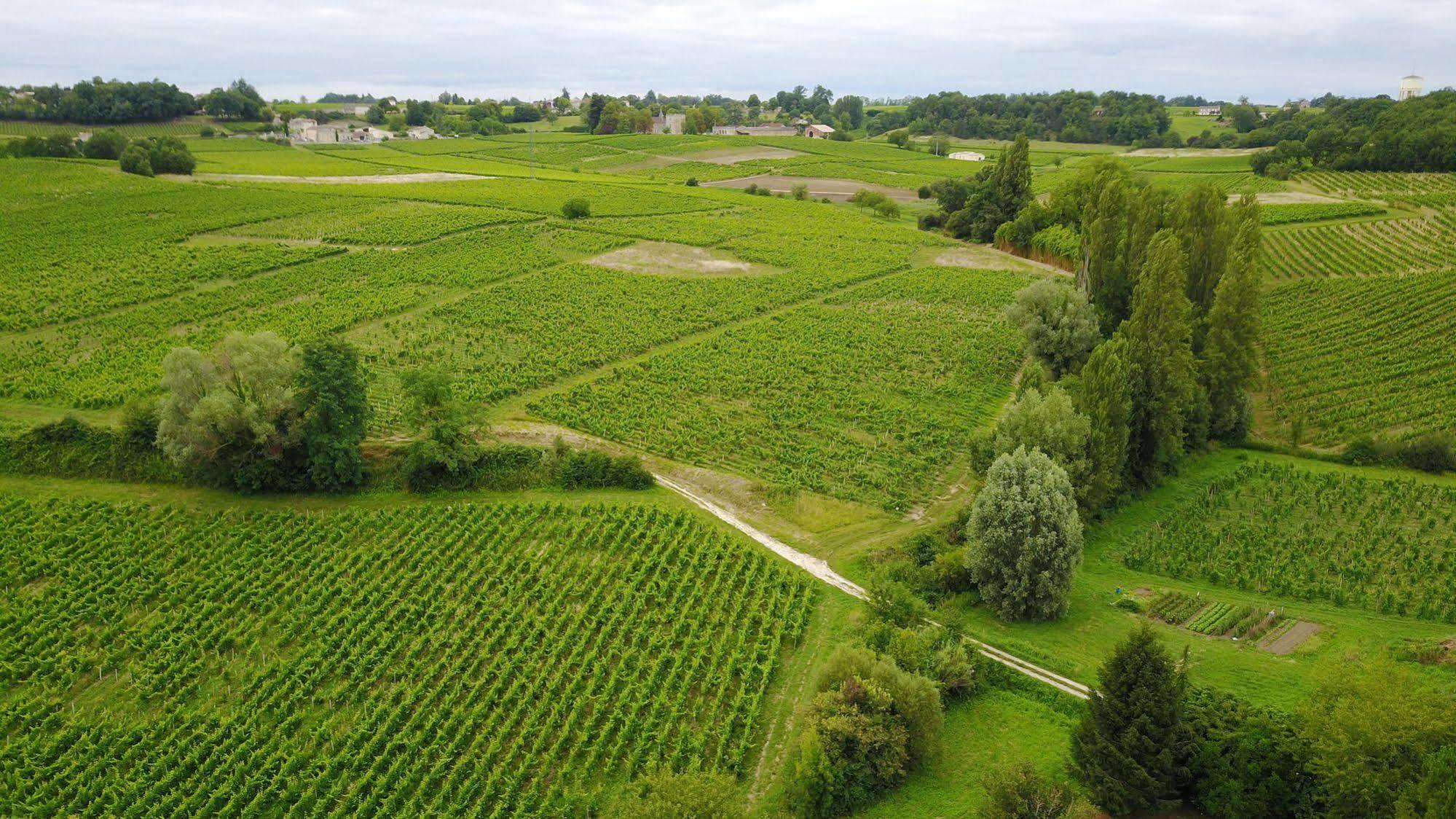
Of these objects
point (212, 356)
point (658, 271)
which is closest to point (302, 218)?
point (658, 271)

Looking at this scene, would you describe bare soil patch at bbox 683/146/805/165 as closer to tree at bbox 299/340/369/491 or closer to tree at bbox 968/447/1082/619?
tree at bbox 299/340/369/491

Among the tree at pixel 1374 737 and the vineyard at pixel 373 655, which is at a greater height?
the tree at pixel 1374 737

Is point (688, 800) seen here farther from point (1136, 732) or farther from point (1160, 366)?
point (1160, 366)

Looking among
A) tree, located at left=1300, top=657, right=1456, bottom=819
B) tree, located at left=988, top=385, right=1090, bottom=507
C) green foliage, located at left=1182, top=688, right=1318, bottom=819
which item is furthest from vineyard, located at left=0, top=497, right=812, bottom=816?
tree, located at left=1300, top=657, right=1456, bottom=819

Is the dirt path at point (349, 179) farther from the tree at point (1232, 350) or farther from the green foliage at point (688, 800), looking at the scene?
the green foliage at point (688, 800)

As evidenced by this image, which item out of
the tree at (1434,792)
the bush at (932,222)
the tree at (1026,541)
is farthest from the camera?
the bush at (932,222)

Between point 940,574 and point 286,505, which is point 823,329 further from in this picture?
point 286,505

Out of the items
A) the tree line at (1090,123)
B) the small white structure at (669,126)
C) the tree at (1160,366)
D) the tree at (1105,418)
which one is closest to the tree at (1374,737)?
the tree at (1105,418)
